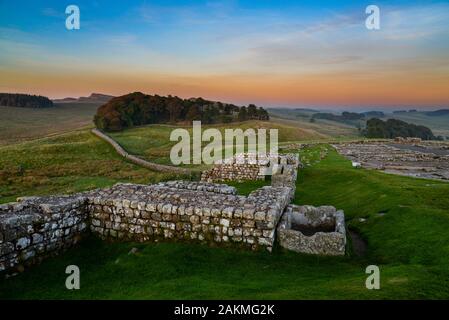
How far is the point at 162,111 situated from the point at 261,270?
9934 centimetres

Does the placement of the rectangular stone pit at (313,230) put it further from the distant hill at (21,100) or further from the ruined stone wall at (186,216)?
the distant hill at (21,100)

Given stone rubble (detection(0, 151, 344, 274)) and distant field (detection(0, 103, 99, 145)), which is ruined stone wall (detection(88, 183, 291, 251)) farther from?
distant field (detection(0, 103, 99, 145))

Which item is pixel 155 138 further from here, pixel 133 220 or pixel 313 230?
pixel 313 230

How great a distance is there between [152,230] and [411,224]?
9229 millimetres

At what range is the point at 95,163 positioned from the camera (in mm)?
51938

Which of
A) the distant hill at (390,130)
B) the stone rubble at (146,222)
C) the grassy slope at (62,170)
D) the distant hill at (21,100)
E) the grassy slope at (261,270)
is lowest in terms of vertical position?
the grassy slope at (62,170)

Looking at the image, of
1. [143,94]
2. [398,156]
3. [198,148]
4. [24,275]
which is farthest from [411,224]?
[143,94]

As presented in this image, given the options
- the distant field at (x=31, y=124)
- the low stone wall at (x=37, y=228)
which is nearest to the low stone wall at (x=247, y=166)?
the low stone wall at (x=37, y=228)

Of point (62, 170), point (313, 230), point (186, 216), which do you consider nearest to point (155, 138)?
point (62, 170)

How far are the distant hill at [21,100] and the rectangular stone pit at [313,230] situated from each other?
201203 millimetres

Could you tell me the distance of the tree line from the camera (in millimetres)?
90938

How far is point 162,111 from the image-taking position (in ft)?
342

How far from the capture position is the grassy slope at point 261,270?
6898 millimetres

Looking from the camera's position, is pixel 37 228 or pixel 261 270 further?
pixel 37 228
